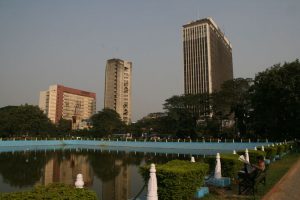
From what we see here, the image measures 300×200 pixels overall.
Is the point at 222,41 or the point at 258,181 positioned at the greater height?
the point at 222,41

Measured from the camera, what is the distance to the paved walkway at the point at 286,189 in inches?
295

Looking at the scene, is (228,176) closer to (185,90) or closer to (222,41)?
(185,90)

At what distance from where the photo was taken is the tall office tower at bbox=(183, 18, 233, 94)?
9500 centimetres

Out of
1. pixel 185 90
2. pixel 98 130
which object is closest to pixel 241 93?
pixel 98 130

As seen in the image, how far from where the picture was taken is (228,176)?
9.57m

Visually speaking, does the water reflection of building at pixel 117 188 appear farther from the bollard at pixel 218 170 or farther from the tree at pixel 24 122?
the tree at pixel 24 122

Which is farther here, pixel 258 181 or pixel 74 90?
pixel 74 90

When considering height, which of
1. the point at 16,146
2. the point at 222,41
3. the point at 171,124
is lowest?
the point at 16,146

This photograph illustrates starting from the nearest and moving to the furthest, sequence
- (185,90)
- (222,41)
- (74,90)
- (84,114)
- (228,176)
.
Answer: (228,176)
(185,90)
(222,41)
(74,90)
(84,114)

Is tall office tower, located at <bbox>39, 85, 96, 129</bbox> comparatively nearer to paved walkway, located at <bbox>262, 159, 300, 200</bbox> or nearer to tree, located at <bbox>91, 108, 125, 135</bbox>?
tree, located at <bbox>91, 108, 125, 135</bbox>

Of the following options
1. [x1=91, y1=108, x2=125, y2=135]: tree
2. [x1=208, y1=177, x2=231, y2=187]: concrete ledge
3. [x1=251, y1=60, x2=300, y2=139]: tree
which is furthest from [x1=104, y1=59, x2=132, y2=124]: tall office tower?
[x1=208, y1=177, x2=231, y2=187]: concrete ledge

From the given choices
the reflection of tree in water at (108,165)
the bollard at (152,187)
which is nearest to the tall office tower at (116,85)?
the reflection of tree in water at (108,165)

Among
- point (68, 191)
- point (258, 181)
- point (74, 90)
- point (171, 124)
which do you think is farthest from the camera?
point (74, 90)

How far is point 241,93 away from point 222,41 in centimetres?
7183
